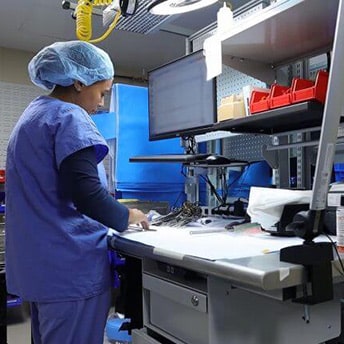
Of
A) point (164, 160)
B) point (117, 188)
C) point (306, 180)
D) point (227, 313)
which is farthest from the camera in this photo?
point (117, 188)

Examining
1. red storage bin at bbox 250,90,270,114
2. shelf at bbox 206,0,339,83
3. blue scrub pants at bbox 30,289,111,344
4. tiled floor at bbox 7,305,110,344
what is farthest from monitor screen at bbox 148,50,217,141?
tiled floor at bbox 7,305,110,344

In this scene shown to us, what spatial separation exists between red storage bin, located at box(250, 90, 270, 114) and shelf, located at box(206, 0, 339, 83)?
226 millimetres

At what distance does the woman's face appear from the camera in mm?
1389

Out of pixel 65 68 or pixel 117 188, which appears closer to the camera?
pixel 65 68

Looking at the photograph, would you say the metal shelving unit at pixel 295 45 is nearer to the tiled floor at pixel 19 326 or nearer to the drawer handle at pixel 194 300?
the drawer handle at pixel 194 300

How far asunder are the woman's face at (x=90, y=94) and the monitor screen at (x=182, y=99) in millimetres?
588

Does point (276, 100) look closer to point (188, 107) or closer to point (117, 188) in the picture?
point (188, 107)

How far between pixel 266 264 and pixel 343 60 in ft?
1.44

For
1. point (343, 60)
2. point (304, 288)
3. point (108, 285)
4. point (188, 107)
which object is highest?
point (188, 107)

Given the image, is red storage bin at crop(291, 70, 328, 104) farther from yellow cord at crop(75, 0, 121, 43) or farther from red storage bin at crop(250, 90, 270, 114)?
yellow cord at crop(75, 0, 121, 43)

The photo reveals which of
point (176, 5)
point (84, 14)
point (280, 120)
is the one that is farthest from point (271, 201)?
point (84, 14)

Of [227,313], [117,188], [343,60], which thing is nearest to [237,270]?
[227,313]

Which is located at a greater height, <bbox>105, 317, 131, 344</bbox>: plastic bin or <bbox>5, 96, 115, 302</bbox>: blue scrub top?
<bbox>5, 96, 115, 302</bbox>: blue scrub top

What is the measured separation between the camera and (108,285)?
4.26 ft
